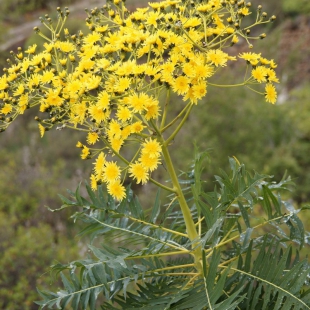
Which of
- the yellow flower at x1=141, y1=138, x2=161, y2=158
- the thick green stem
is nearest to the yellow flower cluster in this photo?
the yellow flower at x1=141, y1=138, x2=161, y2=158

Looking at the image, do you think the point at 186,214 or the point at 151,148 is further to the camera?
the point at 186,214

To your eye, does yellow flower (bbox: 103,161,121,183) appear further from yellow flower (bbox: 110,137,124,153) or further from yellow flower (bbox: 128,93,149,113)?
yellow flower (bbox: 128,93,149,113)

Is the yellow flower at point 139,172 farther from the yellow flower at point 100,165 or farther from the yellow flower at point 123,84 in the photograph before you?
the yellow flower at point 123,84

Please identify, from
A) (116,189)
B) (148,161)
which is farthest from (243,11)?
(116,189)

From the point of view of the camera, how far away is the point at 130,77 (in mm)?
1427

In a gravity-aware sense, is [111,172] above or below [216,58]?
below

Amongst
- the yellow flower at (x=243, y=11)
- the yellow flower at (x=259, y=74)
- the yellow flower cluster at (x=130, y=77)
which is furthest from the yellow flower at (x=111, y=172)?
the yellow flower at (x=243, y=11)

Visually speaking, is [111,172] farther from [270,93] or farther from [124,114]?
[270,93]

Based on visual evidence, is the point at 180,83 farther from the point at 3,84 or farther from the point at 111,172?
the point at 3,84

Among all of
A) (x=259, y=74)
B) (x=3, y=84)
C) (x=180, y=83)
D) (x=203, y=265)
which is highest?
(x=3, y=84)

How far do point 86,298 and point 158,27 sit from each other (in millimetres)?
859

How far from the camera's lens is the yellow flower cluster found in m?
1.42

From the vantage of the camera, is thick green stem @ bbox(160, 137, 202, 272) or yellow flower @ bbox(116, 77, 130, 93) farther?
thick green stem @ bbox(160, 137, 202, 272)

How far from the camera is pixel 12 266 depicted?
15.9 ft
